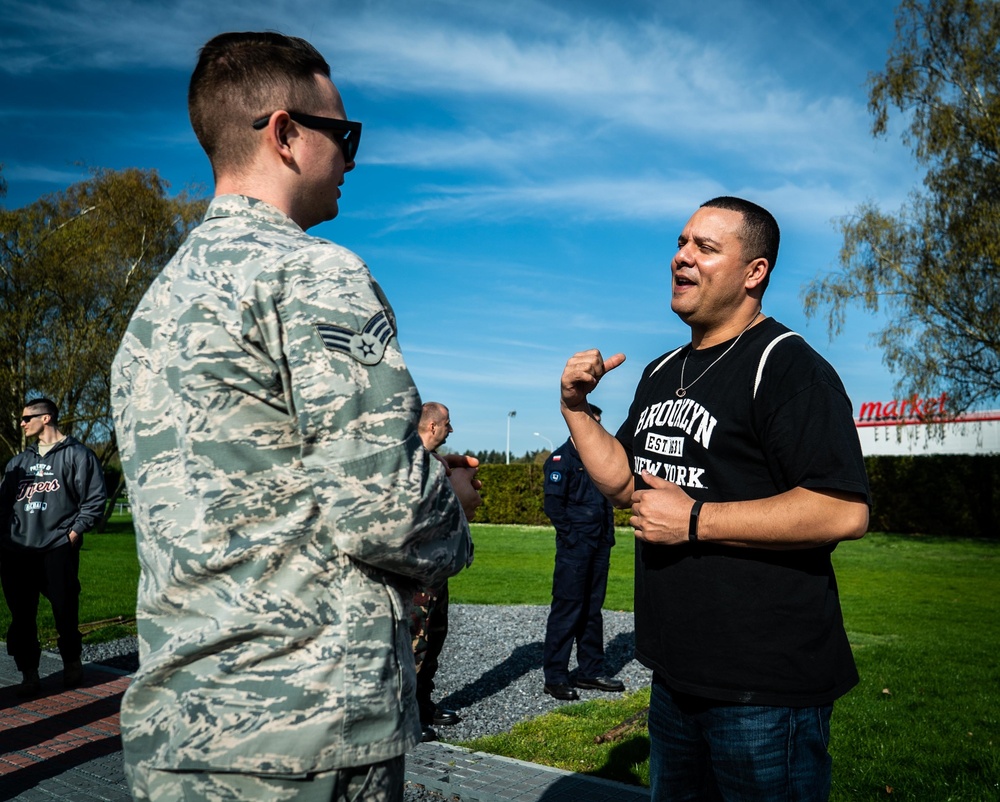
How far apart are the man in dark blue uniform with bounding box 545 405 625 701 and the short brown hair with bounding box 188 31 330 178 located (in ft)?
20.3

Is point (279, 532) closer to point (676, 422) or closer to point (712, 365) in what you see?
point (676, 422)

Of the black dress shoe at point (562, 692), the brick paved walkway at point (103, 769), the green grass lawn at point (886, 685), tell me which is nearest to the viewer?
the brick paved walkway at point (103, 769)

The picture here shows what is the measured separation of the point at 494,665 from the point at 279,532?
25.6 feet

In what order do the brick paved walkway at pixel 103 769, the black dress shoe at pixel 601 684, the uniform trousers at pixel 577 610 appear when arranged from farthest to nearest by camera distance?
1. the black dress shoe at pixel 601 684
2. the uniform trousers at pixel 577 610
3. the brick paved walkway at pixel 103 769

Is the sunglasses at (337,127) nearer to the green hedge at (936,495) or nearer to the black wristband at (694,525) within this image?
the black wristband at (694,525)

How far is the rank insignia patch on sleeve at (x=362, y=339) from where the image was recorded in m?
1.56

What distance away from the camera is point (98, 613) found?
1169cm

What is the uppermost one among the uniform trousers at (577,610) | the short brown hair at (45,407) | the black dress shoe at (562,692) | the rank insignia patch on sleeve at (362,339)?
the short brown hair at (45,407)

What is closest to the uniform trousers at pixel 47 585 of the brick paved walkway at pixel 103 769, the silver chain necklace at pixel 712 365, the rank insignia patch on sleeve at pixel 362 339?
the brick paved walkway at pixel 103 769

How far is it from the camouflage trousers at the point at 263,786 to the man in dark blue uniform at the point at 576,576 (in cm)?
619

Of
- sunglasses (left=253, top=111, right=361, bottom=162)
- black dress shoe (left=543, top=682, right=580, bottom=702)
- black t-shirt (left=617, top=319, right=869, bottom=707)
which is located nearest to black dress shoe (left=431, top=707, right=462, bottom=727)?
black dress shoe (left=543, top=682, right=580, bottom=702)

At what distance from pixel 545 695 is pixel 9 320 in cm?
2963

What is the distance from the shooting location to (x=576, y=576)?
7.83m

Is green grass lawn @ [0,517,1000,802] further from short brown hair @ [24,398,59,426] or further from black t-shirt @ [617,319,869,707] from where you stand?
short brown hair @ [24,398,59,426]
